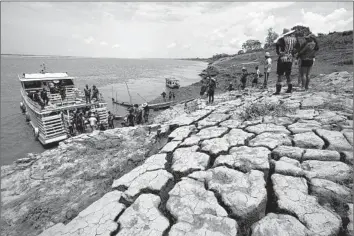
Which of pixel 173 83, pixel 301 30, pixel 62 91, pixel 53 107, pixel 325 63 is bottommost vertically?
pixel 53 107

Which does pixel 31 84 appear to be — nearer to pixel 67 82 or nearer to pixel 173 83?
pixel 67 82

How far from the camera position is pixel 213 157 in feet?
9.47

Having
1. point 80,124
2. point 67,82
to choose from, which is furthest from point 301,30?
point 67,82

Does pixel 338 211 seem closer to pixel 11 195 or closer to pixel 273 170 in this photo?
pixel 273 170

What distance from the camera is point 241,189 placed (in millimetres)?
2139

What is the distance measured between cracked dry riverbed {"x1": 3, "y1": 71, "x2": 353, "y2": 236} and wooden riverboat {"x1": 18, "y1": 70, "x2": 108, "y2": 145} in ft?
32.5

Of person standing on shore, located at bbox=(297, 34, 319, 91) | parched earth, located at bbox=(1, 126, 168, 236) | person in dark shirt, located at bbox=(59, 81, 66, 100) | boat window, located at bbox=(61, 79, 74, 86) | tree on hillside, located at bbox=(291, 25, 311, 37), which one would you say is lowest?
parched earth, located at bbox=(1, 126, 168, 236)

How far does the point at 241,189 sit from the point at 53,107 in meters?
11.4

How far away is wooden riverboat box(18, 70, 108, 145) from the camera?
10414 mm

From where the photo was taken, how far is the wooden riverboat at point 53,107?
410 inches

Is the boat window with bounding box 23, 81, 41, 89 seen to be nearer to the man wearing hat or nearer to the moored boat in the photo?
the man wearing hat

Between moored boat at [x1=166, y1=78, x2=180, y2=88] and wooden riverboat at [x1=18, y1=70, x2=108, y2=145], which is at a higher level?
moored boat at [x1=166, y1=78, x2=180, y2=88]

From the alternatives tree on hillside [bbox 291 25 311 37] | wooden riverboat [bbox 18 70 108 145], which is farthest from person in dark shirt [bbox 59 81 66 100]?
tree on hillside [bbox 291 25 311 37]

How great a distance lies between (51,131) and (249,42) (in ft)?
337
